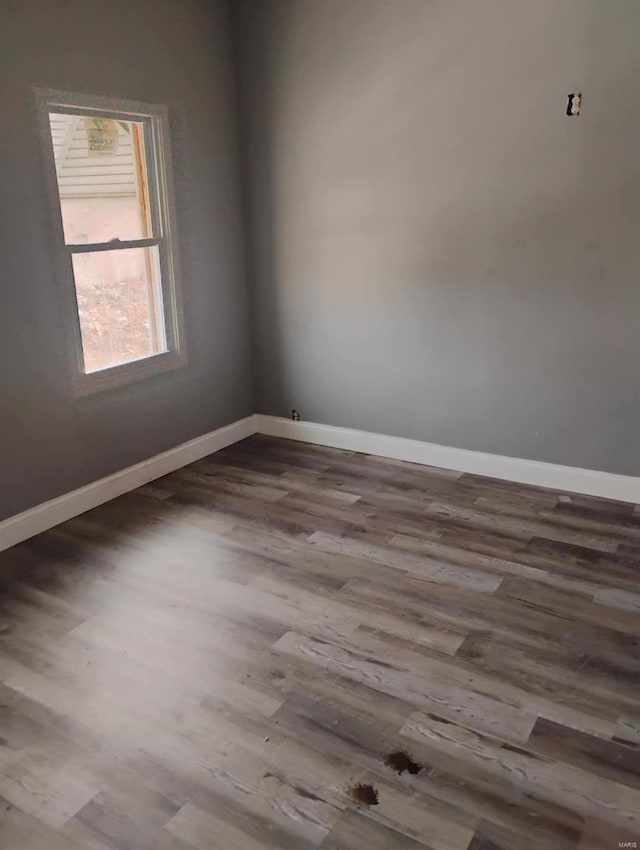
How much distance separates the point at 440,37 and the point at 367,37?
0.43 meters

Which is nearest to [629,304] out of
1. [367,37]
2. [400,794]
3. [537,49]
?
[537,49]

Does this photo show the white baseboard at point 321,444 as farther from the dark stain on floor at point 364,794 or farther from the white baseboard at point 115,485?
the dark stain on floor at point 364,794

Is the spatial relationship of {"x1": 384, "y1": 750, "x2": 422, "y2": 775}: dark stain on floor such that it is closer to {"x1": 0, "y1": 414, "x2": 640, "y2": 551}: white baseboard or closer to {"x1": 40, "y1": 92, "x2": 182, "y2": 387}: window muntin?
{"x1": 0, "y1": 414, "x2": 640, "y2": 551}: white baseboard

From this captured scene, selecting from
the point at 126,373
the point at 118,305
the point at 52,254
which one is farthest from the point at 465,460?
the point at 52,254

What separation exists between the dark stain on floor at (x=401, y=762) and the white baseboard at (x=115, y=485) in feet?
7.06

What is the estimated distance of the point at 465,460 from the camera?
4199 millimetres

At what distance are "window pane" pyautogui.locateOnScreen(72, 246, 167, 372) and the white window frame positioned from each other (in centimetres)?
5

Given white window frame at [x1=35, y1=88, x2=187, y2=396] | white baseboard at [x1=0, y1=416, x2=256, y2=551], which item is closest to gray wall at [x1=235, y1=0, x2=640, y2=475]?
white baseboard at [x1=0, y1=416, x2=256, y2=551]

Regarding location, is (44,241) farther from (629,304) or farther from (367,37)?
(629,304)

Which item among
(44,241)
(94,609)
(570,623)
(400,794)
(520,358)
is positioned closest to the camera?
(400,794)

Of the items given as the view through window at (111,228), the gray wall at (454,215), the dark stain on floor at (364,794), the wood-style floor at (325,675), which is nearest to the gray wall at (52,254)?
the view through window at (111,228)

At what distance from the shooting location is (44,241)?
340 centimetres

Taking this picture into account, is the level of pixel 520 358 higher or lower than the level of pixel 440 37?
lower

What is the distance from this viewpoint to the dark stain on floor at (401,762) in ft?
6.70
